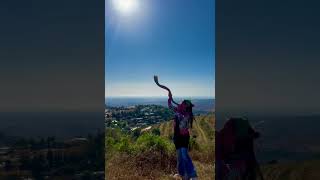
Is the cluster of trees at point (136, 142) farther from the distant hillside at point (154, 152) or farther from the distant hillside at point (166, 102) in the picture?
the distant hillside at point (166, 102)

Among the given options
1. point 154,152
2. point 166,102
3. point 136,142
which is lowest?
point 154,152

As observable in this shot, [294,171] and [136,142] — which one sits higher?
[136,142]

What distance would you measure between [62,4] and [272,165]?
265 centimetres

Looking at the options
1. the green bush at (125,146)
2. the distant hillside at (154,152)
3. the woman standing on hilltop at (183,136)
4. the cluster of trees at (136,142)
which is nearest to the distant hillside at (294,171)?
the distant hillside at (154,152)

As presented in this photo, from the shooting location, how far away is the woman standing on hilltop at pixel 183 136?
449 centimetres

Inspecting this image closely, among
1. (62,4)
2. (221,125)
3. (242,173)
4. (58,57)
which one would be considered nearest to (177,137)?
(221,125)

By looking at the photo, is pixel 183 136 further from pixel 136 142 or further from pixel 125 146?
pixel 125 146

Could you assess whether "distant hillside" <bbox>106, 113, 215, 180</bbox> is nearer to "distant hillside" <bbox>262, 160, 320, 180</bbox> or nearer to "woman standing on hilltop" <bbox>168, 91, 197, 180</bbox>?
"woman standing on hilltop" <bbox>168, 91, 197, 180</bbox>

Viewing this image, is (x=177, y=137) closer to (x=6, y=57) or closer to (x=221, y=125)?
(x=221, y=125)

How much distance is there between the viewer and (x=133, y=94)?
455 cm

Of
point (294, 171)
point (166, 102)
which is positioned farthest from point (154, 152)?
point (294, 171)

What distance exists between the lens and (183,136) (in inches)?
177

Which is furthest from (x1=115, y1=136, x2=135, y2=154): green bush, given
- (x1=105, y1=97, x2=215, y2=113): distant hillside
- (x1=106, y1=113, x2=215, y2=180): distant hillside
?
(x1=105, y1=97, x2=215, y2=113): distant hillside

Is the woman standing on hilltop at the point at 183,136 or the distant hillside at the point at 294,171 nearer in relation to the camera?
the distant hillside at the point at 294,171
